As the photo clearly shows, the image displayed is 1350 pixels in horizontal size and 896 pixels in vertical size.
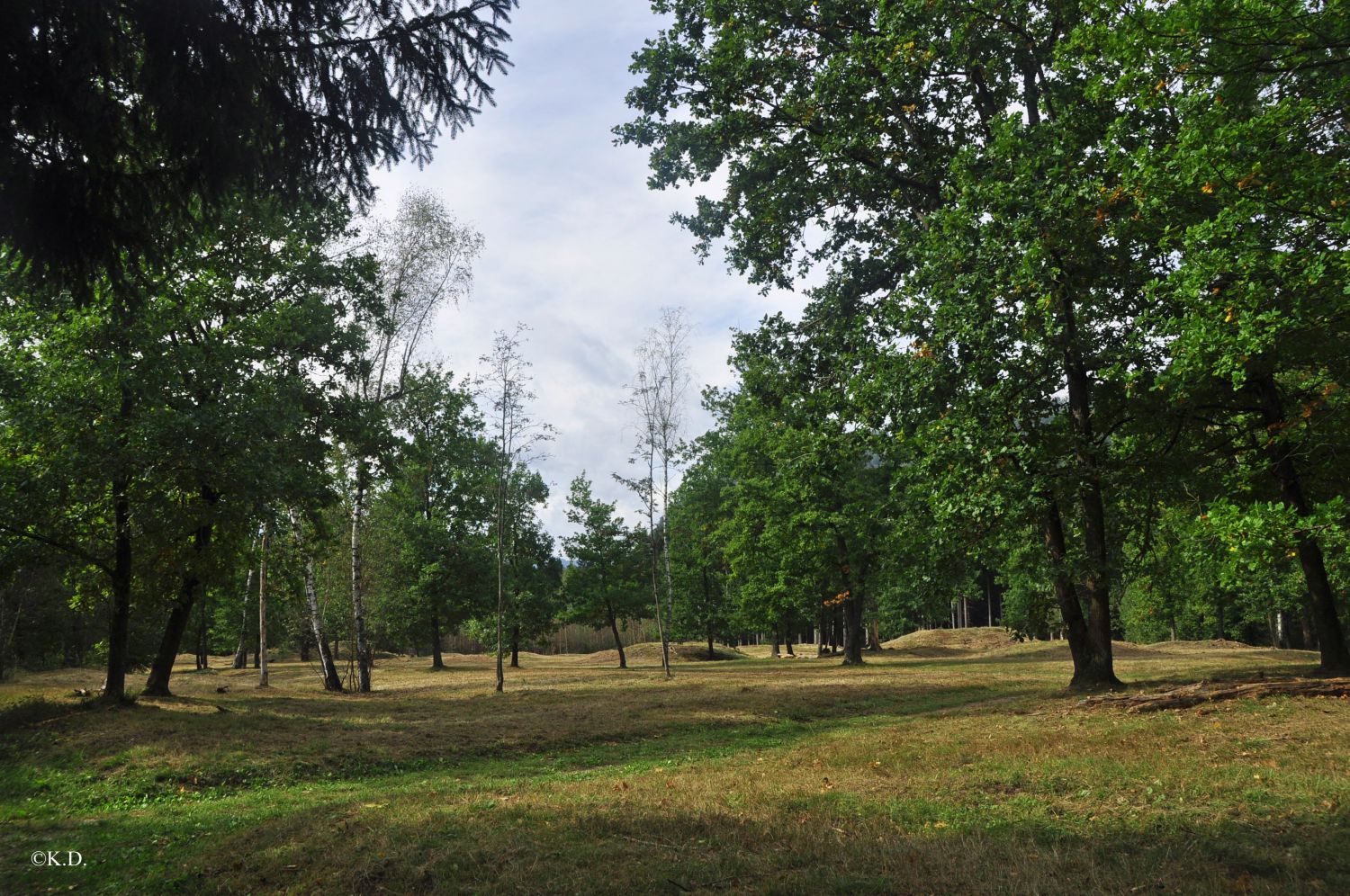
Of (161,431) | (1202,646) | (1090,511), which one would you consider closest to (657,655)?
(1202,646)

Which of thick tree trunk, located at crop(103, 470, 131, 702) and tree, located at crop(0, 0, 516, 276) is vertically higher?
tree, located at crop(0, 0, 516, 276)

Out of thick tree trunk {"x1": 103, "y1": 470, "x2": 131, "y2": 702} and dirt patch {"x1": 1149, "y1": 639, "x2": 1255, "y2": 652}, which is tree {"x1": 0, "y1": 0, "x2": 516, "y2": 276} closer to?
thick tree trunk {"x1": 103, "y1": 470, "x2": 131, "y2": 702}

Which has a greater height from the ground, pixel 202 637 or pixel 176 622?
pixel 176 622

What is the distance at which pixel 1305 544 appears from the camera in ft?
50.9

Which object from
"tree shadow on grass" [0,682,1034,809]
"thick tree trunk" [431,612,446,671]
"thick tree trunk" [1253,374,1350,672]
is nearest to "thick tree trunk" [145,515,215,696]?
"tree shadow on grass" [0,682,1034,809]

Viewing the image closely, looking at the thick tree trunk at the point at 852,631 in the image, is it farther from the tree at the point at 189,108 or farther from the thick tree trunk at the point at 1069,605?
the tree at the point at 189,108

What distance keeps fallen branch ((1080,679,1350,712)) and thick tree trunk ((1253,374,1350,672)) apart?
2049mm

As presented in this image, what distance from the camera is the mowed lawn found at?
5773mm

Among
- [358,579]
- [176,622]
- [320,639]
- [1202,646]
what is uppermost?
[358,579]

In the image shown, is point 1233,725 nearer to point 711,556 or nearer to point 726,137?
point 726,137

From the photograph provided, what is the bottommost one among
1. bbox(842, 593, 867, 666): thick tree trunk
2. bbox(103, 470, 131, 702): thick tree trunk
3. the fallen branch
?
bbox(842, 593, 867, 666): thick tree trunk

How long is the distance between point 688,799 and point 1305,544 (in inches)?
577

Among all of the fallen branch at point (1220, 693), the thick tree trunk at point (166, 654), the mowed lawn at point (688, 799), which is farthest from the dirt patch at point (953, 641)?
the thick tree trunk at point (166, 654)

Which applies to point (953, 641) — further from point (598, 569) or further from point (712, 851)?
point (712, 851)
